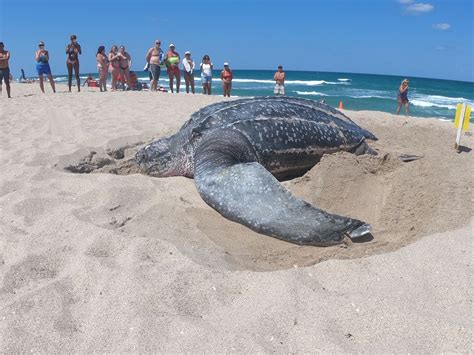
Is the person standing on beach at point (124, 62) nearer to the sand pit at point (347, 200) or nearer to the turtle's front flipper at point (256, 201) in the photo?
the sand pit at point (347, 200)

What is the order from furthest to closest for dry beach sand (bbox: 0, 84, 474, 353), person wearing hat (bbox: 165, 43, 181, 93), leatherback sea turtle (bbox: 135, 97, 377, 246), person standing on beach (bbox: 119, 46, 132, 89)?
1. person standing on beach (bbox: 119, 46, 132, 89)
2. person wearing hat (bbox: 165, 43, 181, 93)
3. leatherback sea turtle (bbox: 135, 97, 377, 246)
4. dry beach sand (bbox: 0, 84, 474, 353)

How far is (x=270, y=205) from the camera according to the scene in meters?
2.54

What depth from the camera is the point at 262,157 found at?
337 centimetres

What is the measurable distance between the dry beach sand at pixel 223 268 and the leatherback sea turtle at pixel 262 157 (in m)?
0.11

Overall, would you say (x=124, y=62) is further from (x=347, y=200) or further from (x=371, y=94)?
(x=371, y=94)

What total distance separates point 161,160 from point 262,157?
3.06 feet

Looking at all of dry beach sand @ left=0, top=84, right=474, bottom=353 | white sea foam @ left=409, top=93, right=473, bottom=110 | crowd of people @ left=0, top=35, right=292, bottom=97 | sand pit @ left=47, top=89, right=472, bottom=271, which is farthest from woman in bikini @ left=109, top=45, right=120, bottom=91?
white sea foam @ left=409, top=93, right=473, bottom=110

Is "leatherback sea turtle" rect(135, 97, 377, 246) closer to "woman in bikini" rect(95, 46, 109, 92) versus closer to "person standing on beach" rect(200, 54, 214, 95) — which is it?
"person standing on beach" rect(200, 54, 214, 95)

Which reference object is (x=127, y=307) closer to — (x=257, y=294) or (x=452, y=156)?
(x=257, y=294)

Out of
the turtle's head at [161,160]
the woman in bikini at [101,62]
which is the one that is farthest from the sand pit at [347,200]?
the woman in bikini at [101,62]

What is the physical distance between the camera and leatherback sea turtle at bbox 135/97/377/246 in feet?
7.93

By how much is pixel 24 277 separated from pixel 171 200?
3.72 feet

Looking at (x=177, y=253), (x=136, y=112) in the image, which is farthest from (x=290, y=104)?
(x=136, y=112)

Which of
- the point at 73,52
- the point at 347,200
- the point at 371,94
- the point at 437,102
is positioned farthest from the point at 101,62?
the point at 371,94
